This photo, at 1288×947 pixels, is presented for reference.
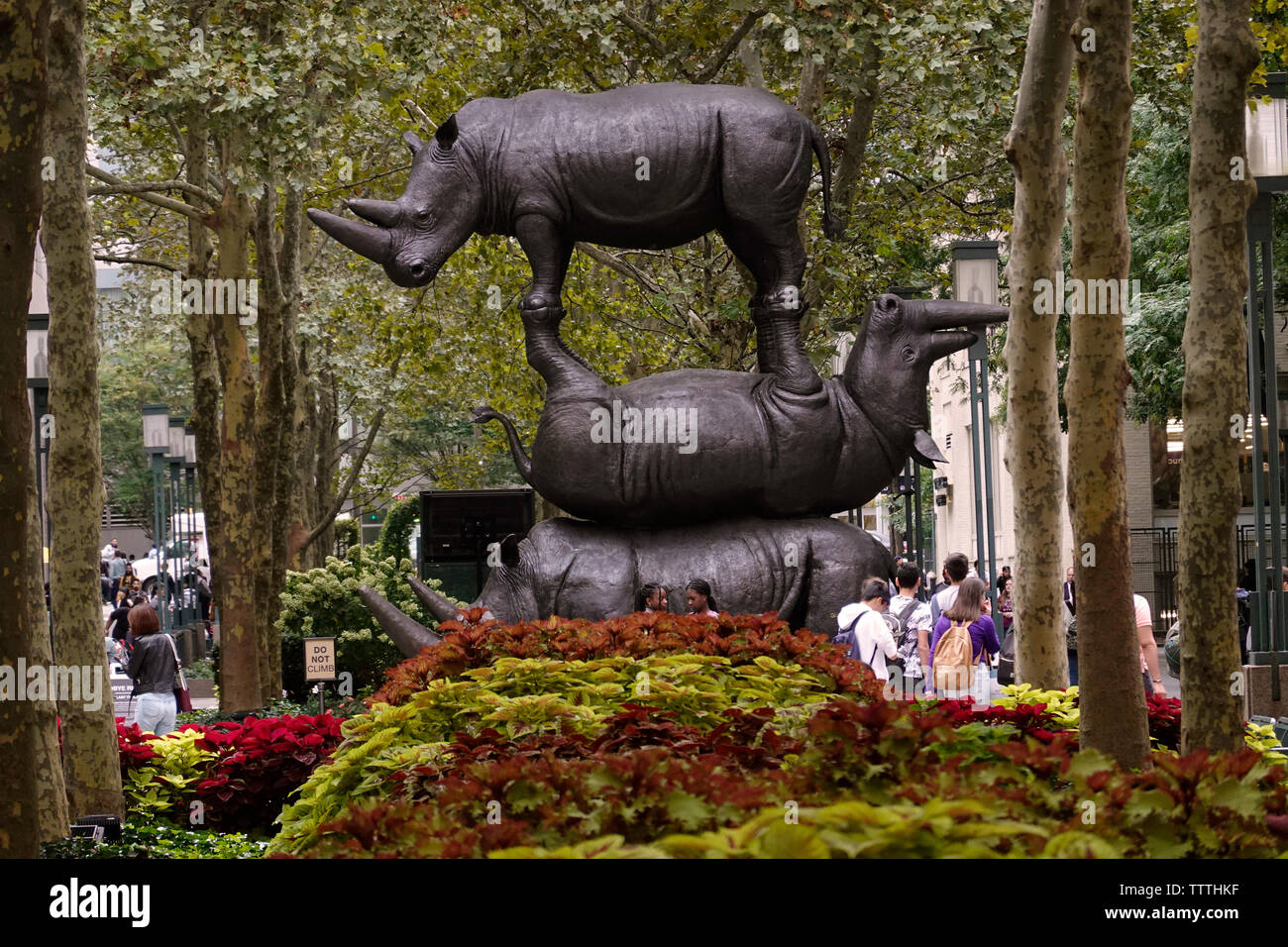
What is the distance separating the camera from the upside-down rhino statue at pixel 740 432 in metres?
10.3

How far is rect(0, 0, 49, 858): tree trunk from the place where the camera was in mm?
4812

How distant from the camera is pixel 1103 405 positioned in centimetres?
682

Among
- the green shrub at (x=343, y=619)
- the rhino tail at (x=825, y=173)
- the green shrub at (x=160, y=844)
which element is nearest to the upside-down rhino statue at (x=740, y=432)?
the rhino tail at (x=825, y=173)

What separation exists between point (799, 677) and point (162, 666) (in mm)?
7419

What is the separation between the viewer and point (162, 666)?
12.9 meters

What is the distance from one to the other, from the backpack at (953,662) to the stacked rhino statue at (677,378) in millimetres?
1053

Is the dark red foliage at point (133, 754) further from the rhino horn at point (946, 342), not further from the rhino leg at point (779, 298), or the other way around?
the rhino horn at point (946, 342)

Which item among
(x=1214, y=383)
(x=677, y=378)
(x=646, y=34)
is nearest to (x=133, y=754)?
(x=677, y=378)

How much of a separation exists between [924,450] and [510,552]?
279 centimetres

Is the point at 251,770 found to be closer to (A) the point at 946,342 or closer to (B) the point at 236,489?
(A) the point at 946,342

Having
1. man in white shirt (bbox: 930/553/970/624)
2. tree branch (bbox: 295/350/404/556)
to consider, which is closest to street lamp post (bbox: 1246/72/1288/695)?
man in white shirt (bbox: 930/553/970/624)

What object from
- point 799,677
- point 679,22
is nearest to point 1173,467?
point 679,22

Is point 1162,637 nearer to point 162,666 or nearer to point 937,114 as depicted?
point 937,114

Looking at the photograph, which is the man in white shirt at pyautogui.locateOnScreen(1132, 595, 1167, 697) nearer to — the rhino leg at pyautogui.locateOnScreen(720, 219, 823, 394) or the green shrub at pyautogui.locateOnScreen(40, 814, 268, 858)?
the rhino leg at pyautogui.locateOnScreen(720, 219, 823, 394)
